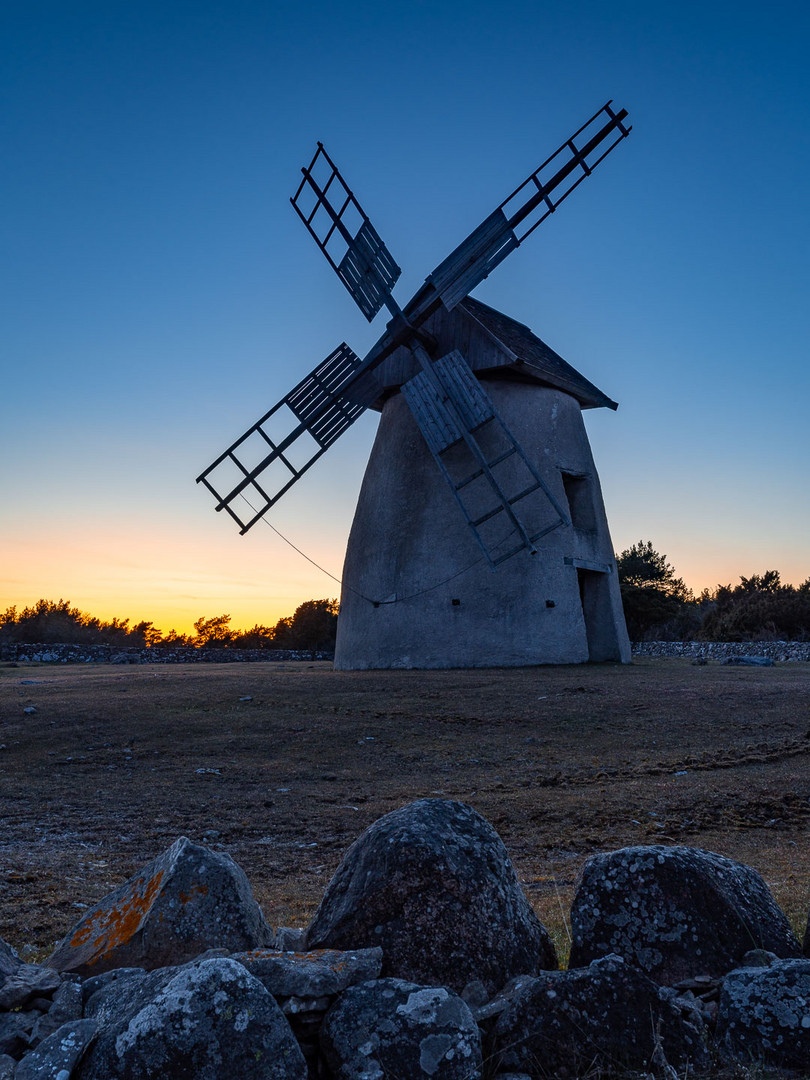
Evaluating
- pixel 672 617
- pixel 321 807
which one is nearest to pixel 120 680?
pixel 321 807

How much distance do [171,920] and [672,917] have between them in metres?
1.95

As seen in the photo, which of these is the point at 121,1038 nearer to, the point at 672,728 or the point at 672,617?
the point at 672,728

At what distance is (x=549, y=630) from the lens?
1839cm

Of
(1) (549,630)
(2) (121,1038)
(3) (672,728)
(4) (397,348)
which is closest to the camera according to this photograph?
(2) (121,1038)

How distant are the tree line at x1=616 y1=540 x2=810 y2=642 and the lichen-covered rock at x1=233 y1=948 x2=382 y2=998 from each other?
99.7 ft

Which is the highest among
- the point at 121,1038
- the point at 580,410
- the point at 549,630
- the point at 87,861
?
the point at 580,410

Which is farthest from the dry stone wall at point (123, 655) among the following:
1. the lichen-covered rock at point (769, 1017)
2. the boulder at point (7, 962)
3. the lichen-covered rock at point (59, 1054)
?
the lichen-covered rock at point (769, 1017)

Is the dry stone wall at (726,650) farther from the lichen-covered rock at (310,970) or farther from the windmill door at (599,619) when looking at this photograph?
the lichen-covered rock at (310,970)

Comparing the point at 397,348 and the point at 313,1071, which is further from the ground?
the point at 397,348

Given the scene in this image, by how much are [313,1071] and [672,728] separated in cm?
1052

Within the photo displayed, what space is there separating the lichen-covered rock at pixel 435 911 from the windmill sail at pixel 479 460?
13.9 meters

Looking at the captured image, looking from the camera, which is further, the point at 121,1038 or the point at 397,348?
the point at 397,348

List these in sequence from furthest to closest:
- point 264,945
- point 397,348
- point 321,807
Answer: point 397,348 → point 321,807 → point 264,945

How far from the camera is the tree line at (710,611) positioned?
3244 cm
